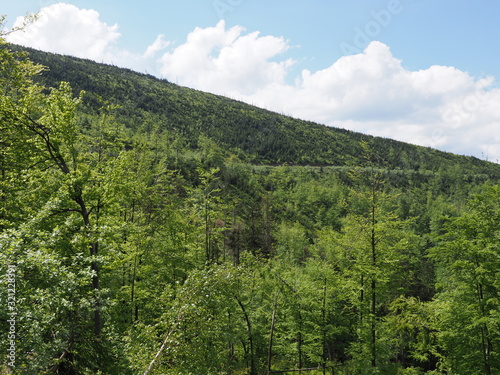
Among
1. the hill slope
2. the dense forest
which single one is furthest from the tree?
the hill slope

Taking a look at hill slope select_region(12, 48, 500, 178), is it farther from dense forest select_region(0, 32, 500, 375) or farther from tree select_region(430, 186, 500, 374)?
tree select_region(430, 186, 500, 374)

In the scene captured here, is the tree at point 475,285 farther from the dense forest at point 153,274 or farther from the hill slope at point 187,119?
the hill slope at point 187,119

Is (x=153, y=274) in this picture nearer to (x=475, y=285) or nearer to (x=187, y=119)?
(x=475, y=285)

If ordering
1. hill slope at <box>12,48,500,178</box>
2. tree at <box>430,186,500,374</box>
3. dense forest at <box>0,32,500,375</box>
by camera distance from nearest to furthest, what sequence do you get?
dense forest at <box>0,32,500,375</box> → tree at <box>430,186,500,374</box> → hill slope at <box>12,48,500,178</box>

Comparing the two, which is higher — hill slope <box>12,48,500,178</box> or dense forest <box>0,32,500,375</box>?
hill slope <box>12,48,500,178</box>

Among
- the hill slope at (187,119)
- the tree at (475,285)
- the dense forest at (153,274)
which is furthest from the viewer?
the hill slope at (187,119)

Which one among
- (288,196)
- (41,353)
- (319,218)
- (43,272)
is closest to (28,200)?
(43,272)

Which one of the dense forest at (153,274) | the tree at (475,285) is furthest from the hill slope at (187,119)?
the tree at (475,285)

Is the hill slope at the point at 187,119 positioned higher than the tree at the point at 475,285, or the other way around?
the hill slope at the point at 187,119

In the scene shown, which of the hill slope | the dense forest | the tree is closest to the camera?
the dense forest

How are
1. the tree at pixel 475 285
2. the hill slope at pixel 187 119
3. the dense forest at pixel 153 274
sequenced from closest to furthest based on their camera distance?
the dense forest at pixel 153 274 → the tree at pixel 475 285 → the hill slope at pixel 187 119

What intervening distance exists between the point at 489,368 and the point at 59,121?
67.7ft

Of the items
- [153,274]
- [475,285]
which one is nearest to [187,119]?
[153,274]

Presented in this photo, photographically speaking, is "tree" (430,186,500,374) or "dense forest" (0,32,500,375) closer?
"dense forest" (0,32,500,375)
